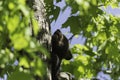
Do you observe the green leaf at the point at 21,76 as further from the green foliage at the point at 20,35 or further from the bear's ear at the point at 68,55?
the bear's ear at the point at 68,55

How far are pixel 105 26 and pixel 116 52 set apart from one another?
0.47 metres

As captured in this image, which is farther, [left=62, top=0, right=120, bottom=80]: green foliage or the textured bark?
[left=62, top=0, right=120, bottom=80]: green foliage

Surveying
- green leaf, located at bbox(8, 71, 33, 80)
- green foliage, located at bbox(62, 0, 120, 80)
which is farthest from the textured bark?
green leaf, located at bbox(8, 71, 33, 80)

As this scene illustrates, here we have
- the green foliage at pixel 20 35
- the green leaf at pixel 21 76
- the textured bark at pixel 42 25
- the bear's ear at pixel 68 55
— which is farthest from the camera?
the bear's ear at pixel 68 55

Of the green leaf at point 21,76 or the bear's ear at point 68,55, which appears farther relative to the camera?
the bear's ear at point 68,55

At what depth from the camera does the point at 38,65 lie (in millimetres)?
2479

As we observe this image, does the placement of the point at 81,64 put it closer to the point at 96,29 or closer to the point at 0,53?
the point at 96,29

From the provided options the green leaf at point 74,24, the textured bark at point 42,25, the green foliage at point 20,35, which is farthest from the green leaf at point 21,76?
the green leaf at point 74,24

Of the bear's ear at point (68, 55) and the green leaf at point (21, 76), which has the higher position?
the green leaf at point (21, 76)

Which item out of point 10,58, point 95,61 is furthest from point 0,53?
point 95,61

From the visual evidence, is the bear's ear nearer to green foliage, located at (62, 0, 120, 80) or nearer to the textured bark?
green foliage, located at (62, 0, 120, 80)

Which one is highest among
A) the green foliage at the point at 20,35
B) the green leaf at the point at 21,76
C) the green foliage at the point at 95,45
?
the green foliage at the point at 20,35

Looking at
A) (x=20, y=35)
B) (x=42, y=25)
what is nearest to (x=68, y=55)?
(x=42, y=25)

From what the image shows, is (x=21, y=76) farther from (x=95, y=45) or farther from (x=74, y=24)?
(x=95, y=45)
